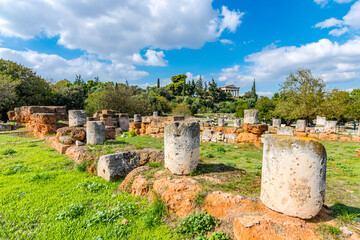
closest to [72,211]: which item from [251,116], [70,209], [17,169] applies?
[70,209]

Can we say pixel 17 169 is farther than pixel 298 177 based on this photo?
Yes

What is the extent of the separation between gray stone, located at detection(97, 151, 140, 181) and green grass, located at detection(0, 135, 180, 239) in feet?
0.80

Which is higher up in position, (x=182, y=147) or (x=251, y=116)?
(x=251, y=116)

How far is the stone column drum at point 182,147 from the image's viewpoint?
4.21 m

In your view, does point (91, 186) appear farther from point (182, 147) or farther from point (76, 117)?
point (76, 117)

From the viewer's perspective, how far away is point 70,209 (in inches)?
133

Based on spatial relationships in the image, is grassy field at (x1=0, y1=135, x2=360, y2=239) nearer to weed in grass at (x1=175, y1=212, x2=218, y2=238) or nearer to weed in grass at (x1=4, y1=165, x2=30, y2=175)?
weed in grass at (x1=4, y1=165, x2=30, y2=175)

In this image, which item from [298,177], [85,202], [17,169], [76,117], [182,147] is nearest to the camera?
[298,177]

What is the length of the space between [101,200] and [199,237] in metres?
2.43

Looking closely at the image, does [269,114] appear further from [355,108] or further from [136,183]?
[136,183]

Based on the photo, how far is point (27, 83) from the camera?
19844 millimetres

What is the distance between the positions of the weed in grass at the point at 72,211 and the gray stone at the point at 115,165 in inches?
50.8

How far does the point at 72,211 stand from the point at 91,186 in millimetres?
1060

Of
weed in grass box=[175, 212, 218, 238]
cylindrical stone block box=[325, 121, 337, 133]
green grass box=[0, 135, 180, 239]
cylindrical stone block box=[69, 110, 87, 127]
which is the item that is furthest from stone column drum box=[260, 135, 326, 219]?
cylindrical stone block box=[325, 121, 337, 133]
